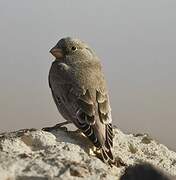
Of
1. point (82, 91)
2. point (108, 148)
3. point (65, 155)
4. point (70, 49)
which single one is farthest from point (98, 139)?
point (70, 49)

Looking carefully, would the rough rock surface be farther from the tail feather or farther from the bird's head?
the bird's head

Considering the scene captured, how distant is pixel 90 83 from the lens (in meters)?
10.1

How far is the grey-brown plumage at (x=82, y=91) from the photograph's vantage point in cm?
951

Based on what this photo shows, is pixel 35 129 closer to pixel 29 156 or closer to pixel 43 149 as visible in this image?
pixel 43 149

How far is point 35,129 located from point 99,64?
6.02 feet

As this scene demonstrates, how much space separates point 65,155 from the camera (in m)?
8.15

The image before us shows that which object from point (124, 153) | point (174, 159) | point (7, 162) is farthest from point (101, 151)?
point (7, 162)

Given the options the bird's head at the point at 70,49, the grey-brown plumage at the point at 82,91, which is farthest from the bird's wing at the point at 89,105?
the bird's head at the point at 70,49

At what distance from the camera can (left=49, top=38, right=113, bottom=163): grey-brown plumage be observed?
951 centimetres

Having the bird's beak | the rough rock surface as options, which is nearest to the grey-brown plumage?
the bird's beak

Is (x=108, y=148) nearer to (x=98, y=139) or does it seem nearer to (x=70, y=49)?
(x=98, y=139)

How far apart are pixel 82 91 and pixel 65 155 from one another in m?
1.90

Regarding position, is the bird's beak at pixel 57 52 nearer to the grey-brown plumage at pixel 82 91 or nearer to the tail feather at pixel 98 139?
the grey-brown plumage at pixel 82 91

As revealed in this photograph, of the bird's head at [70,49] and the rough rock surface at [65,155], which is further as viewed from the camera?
the bird's head at [70,49]
